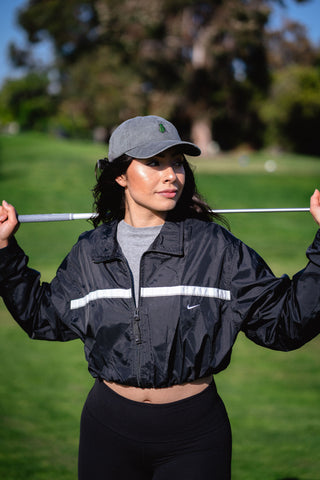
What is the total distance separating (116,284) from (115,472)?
64 cm

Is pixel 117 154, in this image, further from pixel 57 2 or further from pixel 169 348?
pixel 57 2

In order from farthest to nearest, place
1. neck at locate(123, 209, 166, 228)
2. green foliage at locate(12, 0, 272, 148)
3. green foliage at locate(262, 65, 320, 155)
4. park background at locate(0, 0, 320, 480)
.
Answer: green foliage at locate(262, 65, 320, 155) < green foliage at locate(12, 0, 272, 148) < park background at locate(0, 0, 320, 480) < neck at locate(123, 209, 166, 228)

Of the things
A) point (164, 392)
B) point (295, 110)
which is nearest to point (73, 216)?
point (164, 392)

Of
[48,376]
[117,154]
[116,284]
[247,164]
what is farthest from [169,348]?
[247,164]

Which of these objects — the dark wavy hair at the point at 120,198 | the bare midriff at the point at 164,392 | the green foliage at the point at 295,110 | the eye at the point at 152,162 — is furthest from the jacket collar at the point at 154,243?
the green foliage at the point at 295,110

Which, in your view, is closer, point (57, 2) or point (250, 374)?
point (250, 374)

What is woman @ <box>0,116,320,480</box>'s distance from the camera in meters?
1.88

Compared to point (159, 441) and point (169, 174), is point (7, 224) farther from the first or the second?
point (159, 441)

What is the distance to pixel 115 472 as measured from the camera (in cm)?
194

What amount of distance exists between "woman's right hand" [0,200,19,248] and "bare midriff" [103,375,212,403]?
2.35 ft

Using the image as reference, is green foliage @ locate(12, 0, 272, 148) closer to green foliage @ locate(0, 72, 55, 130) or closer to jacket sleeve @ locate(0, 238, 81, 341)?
green foliage @ locate(0, 72, 55, 130)

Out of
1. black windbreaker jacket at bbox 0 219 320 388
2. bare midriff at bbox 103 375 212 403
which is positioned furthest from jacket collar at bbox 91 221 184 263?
bare midriff at bbox 103 375 212 403

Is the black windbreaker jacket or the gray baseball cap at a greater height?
the gray baseball cap

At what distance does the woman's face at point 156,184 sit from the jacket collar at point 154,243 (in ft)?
0.27
